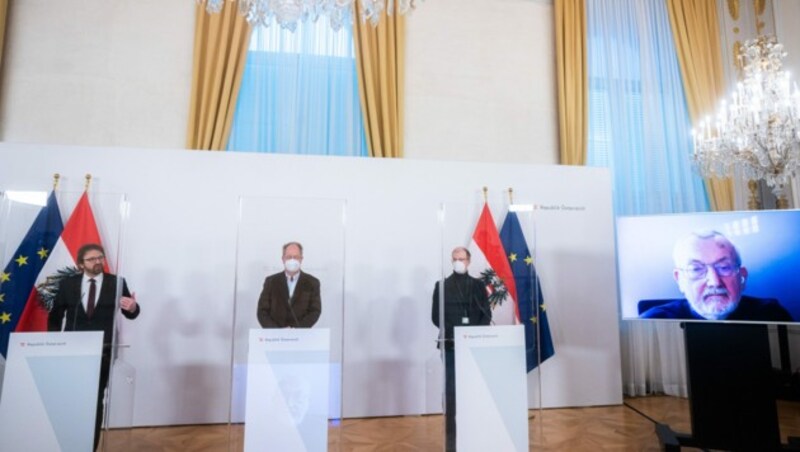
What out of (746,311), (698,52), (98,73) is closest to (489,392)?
(746,311)

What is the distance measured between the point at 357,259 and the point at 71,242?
2011 millimetres

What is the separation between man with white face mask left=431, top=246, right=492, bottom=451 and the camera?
97.2 inches

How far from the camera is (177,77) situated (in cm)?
430

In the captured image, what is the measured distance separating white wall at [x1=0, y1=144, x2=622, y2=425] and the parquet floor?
146mm

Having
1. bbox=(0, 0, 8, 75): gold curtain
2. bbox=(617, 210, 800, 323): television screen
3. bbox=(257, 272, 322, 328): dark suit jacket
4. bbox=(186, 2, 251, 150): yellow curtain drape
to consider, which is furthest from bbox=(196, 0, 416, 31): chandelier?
bbox=(0, 0, 8, 75): gold curtain

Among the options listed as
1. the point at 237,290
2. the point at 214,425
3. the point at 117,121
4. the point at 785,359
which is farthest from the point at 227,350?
the point at 785,359

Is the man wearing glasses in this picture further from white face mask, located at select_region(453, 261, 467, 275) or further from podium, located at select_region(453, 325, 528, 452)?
white face mask, located at select_region(453, 261, 467, 275)

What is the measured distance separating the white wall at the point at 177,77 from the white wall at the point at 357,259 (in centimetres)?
69

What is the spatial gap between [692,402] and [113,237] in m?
3.74

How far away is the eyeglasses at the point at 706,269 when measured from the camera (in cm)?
280

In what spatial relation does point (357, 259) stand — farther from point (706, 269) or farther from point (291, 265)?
point (706, 269)

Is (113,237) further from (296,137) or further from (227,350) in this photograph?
(296,137)

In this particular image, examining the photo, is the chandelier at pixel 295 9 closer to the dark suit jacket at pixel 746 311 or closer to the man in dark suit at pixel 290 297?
the man in dark suit at pixel 290 297

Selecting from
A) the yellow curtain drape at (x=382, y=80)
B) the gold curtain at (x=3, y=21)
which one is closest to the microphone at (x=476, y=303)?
the yellow curtain drape at (x=382, y=80)
